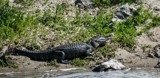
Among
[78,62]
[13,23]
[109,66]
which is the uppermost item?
[13,23]

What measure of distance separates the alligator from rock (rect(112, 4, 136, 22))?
1723 millimetres

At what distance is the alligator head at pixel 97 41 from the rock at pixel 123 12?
4.25 feet

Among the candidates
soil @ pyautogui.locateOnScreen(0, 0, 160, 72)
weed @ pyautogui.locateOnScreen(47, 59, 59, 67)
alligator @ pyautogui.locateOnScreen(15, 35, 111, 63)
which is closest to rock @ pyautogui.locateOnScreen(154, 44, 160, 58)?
soil @ pyautogui.locateOnScreen(0, 0, 160, 72)

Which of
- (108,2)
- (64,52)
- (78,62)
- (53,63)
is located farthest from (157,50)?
(108,2)

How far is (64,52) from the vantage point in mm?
14219

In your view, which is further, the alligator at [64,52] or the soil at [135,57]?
the alligator at [64,52]

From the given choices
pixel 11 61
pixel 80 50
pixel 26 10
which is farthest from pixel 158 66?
pixel 26 10

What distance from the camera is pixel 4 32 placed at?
15.0m

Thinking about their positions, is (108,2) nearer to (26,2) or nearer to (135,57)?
(26,2)

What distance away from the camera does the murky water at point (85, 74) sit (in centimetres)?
1220

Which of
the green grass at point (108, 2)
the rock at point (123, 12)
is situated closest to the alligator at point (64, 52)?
the rock at point (123, 12)

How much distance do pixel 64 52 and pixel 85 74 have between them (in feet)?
6.22

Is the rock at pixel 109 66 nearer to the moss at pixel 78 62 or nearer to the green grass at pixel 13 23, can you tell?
the moss at pixel 78 62

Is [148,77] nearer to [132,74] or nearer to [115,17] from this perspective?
[132,74]
